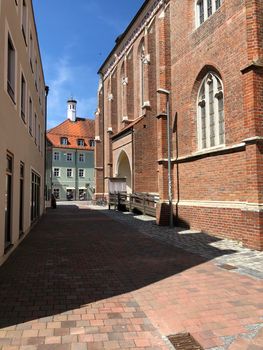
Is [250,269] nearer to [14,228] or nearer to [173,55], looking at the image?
[14,228]

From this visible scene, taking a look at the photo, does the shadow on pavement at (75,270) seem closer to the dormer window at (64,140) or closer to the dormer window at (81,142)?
the dormer window at (64,140)

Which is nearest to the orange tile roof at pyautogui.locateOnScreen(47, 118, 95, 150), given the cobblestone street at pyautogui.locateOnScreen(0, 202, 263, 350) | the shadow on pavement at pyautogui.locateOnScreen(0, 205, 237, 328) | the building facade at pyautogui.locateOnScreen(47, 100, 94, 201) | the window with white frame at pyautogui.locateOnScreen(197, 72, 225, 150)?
the building facade at pyautogui.locateOnScreen(47, 100, 94, 201)

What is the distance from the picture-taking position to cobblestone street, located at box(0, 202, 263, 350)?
4.06 m

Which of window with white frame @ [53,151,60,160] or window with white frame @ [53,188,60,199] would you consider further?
window with white frame @ [53,151,60,160]

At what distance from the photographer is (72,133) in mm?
63219

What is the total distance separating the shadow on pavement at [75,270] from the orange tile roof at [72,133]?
50446mm

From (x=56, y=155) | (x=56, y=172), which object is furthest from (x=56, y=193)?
(x=56, y=155)

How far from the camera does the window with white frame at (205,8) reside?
13.5 m

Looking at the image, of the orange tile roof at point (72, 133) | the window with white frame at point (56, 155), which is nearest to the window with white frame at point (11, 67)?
the orange tile roof at point (72, 133)

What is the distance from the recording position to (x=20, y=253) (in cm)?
936

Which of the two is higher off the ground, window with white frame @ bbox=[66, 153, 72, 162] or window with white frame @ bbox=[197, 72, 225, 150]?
window with white frame @ bbox=[66, 153, 72, 162]

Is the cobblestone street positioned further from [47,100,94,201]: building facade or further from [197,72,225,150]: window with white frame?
[47,100,94,201]: building facade

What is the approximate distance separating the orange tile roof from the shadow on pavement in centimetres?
5045

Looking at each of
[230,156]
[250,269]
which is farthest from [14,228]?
[230,156]
